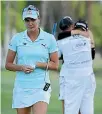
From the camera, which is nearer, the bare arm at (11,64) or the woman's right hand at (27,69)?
the woman's right hand at (27,69)

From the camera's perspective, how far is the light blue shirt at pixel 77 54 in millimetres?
9305

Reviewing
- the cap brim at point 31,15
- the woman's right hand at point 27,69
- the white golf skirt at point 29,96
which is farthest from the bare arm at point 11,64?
the cap brim at point 31,15

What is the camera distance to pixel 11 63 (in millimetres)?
7781

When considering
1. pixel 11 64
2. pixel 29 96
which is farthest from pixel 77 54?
pixel 29 96

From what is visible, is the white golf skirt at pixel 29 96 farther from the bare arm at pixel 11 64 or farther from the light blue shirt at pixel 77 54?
the light blue shirt at pixel 77 54

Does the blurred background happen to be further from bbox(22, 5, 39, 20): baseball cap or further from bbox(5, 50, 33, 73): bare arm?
bbox(22, 5, 39, 20): baseball cap

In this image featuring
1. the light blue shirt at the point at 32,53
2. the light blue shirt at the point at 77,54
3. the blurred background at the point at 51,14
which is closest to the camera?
the light blue shirt at the point at 32,53

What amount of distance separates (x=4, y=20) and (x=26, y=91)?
42.1m

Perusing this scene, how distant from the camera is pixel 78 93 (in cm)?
940

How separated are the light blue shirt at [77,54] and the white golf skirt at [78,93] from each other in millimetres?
107

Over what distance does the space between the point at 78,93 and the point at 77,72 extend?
32 centimetres

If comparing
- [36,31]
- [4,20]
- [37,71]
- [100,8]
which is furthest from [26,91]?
[100,8]

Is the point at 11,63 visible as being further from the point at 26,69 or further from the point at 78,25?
the point at 78,25

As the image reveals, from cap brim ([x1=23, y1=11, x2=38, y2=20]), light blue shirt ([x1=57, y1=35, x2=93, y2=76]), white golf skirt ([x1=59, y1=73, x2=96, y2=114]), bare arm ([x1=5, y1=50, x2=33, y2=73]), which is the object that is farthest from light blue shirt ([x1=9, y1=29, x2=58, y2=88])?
white golf skirt ([x1=59, y1=73, x2=96, y2=114])
